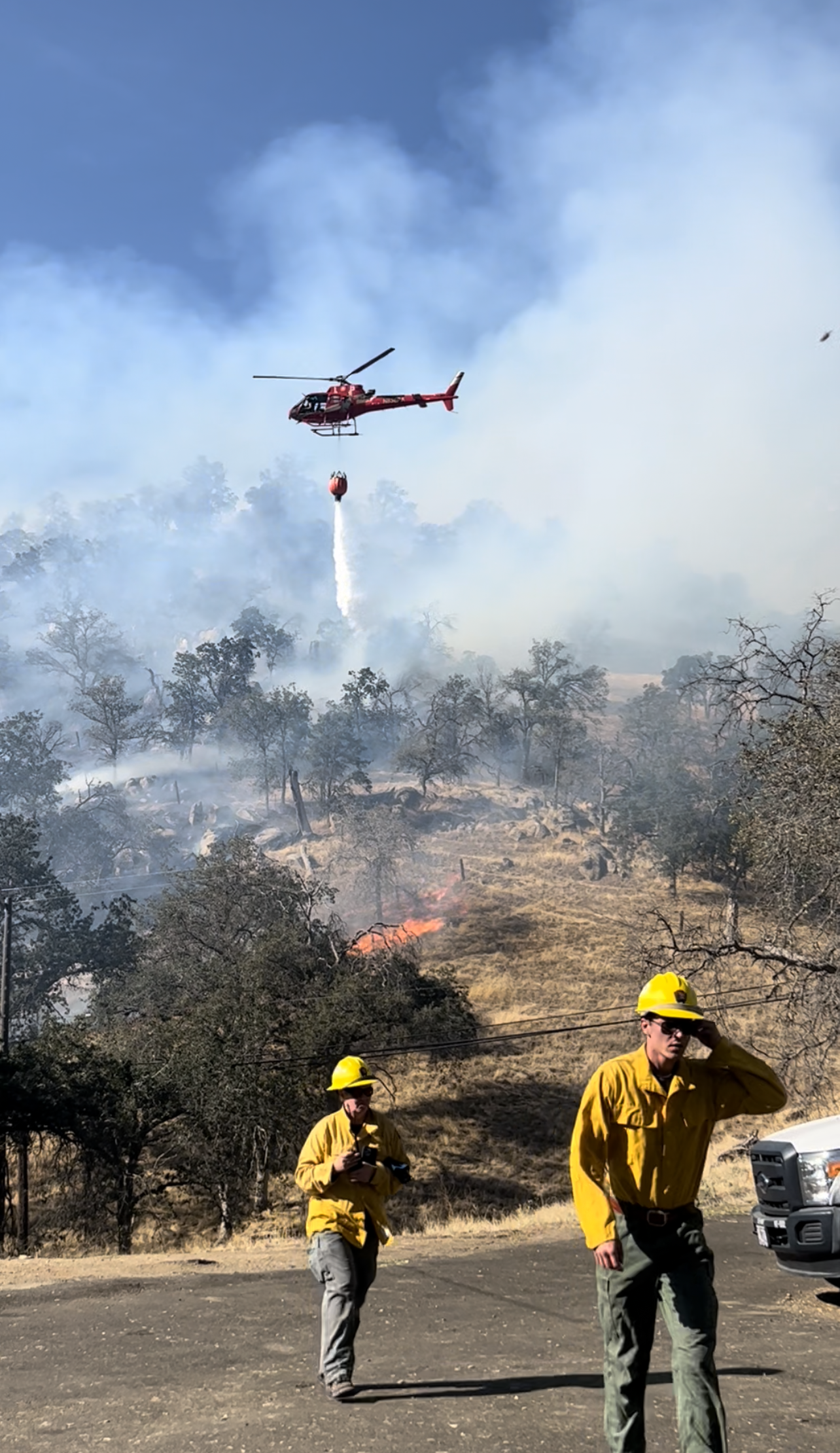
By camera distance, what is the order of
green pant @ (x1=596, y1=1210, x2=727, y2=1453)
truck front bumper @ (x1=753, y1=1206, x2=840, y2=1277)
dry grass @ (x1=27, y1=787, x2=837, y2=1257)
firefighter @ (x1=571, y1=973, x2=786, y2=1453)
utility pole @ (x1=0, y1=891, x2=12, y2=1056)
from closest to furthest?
green pant @ (x1=596, y1=1210, x2=727, y2=1453)
firefighter @ (x1=571, y1=973, x2=786, y2=1453)
truck front bumper @ (x1=753, y1=1206, x2=840, y2=1277)
dry grass @ (x1=27, y1=787, x2=837, y2=1257)
utility pole @ (x1=0, y1=891, x2=12, y2=1056)

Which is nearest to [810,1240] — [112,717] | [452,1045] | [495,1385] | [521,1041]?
[495,1385]

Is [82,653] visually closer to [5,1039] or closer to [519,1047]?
[519,1047]

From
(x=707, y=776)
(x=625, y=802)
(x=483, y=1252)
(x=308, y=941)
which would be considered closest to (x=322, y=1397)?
(x=483, y=1252)

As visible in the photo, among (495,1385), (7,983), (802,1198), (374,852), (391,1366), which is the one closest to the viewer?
(495,1385)

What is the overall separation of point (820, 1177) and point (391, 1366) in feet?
10.0

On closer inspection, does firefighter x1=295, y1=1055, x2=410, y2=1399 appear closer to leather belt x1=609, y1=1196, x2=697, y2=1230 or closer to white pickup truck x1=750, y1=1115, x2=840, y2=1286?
leather belt x1=609, y1=1196, x2=697, y2=1230

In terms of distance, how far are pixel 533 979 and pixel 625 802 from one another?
2762cm

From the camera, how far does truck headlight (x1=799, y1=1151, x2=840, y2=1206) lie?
7.88 m

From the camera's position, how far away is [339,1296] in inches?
246

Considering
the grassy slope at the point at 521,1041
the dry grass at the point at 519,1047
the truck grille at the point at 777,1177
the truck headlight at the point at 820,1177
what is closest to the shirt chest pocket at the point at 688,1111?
the truck headlight at the point at 820,1177

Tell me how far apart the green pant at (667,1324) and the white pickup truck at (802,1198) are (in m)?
3.75

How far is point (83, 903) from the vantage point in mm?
89750

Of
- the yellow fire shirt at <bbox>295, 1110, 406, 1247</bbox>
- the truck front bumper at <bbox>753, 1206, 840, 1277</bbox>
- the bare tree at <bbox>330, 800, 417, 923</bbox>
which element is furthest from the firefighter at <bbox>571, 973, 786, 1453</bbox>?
the bare tree at <bbox>330, 800, 417, 923</bbox>

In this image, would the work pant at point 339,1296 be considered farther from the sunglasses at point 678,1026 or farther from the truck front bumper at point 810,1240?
the truck front bumper at point 810,1240
